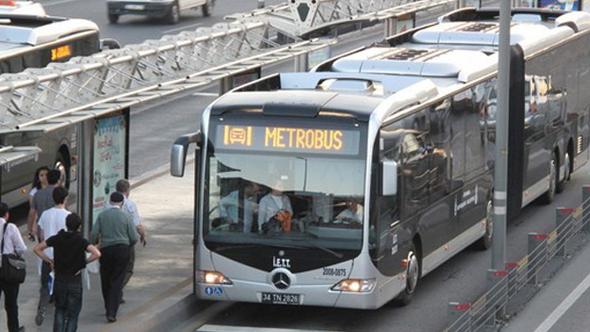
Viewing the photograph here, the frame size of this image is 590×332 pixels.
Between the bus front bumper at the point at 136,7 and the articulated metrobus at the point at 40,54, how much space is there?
2224 centimetres

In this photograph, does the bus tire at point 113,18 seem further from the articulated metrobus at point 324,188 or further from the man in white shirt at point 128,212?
the man in white shirt at point 128,212

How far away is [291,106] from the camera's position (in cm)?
1906

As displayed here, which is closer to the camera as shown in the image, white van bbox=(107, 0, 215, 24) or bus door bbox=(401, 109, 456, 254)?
bus door bbox=(401, 109, 456, 254)

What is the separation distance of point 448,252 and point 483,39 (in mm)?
5129

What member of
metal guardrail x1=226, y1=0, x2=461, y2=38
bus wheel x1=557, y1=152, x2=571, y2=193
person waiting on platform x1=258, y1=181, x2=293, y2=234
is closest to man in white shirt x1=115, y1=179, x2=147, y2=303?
person waiting on platform x1=258, y1=181, x2=293, y2=234

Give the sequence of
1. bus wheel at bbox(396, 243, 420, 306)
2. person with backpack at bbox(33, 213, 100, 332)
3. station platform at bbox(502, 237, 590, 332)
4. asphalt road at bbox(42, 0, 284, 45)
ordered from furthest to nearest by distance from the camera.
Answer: asphalt road at bbox(42, 0, 284, 45)
bus wheel at bbox(396, 243, 420, 306)
station platform at bbox(502, 237, 590, 332)
person with backpack at bbox(33, 213, 100, 332)

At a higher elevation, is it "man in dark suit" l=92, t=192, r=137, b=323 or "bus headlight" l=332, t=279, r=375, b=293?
"man in dark suit" l=92, t=192, r=137, b=323

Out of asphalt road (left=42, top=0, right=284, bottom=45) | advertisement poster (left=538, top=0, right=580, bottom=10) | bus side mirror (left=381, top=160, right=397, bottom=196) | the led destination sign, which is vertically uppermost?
the led destination sign

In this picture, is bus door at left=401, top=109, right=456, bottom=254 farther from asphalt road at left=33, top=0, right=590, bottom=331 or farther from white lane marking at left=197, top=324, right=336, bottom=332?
white lane marking at left=197, top=324, right=336, bottom=332

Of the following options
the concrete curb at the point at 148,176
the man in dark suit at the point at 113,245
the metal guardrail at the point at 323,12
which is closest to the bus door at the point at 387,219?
the man in dark suit at the point at 113,245

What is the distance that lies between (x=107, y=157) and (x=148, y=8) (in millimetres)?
31180

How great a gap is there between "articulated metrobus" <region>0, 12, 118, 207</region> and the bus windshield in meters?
4.94

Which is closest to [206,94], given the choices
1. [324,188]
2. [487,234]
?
[487,234]

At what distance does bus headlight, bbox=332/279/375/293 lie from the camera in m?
18.8
